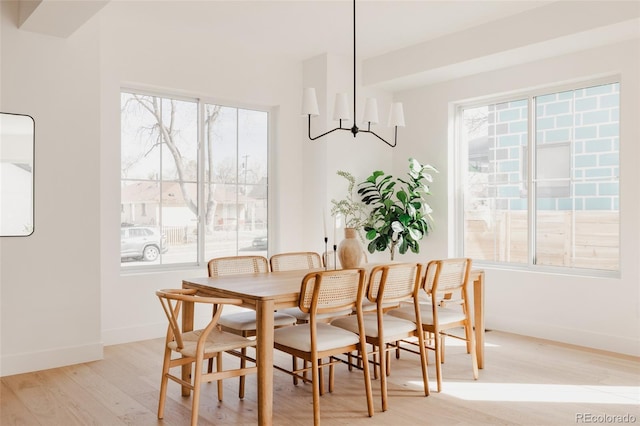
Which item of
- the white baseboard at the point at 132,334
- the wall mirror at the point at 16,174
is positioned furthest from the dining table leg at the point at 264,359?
the white baseboard at the point at 132,334

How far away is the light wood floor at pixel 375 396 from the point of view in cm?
299

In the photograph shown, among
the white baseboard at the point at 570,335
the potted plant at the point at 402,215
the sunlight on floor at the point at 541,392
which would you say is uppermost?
the potted plant at the point at 402,215

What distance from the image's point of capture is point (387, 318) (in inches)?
138

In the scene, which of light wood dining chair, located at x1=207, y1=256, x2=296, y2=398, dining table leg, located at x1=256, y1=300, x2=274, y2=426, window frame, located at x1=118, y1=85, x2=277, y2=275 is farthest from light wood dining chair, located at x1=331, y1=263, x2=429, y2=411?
window frame, located at x1=118, y1=85, x2=277, y2=275

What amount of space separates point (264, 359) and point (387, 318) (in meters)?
1.11

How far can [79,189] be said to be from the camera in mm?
4082

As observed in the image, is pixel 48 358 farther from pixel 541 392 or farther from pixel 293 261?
pixel 541 392

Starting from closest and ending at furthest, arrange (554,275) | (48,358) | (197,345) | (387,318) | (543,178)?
(197,345)
(387,318)
(48,358)
(554,275)
(543,178)

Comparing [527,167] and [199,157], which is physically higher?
[199,157]

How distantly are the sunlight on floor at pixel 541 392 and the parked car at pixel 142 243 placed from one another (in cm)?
272

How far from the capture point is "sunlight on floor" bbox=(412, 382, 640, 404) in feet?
10.8

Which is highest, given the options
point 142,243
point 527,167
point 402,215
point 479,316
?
point 527,167

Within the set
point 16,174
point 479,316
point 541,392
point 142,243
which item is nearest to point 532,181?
point 479,316

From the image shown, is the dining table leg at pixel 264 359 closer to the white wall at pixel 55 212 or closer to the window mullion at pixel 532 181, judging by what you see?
the white wall at pixel 55 212
